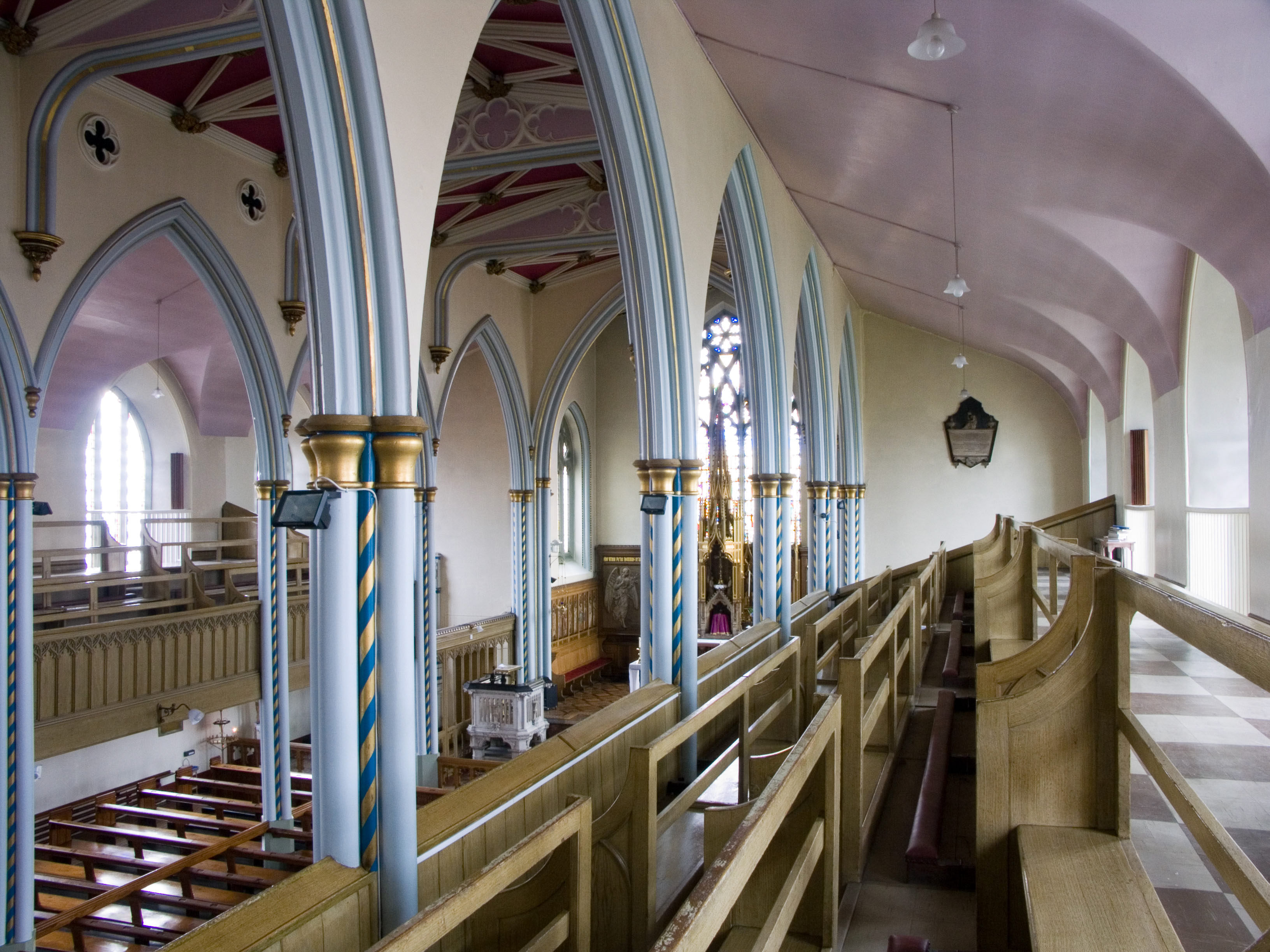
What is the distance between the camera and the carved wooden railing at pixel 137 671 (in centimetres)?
819

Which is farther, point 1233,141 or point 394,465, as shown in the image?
point 1233,141

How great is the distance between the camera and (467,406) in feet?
56.1

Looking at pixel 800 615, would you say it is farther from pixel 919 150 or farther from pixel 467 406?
pixel 467 406

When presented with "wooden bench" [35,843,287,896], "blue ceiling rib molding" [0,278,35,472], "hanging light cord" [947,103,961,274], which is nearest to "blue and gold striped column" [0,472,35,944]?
"blue ceiling rib molding" [0,278,35,472]

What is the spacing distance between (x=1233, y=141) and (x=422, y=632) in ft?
31.8

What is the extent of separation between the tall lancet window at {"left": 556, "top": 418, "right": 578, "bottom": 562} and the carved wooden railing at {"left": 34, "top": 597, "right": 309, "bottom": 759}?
332 inches

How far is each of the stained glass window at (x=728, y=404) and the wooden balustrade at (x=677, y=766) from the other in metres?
11.6

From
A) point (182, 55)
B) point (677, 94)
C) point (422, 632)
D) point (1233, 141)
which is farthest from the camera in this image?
point (422, 632)

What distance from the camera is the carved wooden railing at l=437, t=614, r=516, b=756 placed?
13289 millimetres

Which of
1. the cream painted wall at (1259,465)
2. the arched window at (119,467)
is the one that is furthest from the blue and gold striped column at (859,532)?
the arched window at (119,467)

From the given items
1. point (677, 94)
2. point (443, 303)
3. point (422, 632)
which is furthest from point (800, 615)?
point (443, 303)

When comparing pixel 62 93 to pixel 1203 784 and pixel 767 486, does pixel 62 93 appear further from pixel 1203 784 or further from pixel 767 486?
pixel 1203 784

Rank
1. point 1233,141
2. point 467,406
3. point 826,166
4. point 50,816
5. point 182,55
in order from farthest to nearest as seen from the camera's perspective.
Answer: point 467,406, point 50,816, point 826,166, point 182,55, point 1233,141

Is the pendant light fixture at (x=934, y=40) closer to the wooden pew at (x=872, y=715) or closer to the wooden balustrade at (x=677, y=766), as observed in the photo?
the wooden pew at (x=872, y=715)
